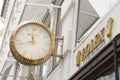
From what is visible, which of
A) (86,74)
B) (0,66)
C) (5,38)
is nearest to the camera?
(86,74)

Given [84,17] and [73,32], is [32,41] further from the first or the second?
[84,17]

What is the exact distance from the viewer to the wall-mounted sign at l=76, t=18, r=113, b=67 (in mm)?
5367

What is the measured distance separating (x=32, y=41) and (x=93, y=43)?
212 cm

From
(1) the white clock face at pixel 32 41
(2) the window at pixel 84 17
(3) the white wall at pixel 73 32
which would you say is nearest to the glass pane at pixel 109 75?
(3) the white wall at pixel 73 32

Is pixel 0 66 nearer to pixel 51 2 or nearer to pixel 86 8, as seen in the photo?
pixel 51 2

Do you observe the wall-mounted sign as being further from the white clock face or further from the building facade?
the white clock face

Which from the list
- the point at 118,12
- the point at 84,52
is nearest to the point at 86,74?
the point at 84,52

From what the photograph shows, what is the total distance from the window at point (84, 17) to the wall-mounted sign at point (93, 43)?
2.90 feet

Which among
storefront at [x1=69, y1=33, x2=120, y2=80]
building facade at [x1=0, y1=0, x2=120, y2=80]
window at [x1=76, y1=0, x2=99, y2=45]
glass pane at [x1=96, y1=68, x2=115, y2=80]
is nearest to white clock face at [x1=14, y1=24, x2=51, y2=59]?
building facade at [x1=0, y1=0, x2=120, y2=80]

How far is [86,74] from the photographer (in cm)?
585

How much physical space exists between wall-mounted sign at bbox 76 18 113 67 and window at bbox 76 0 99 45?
883 millimetres

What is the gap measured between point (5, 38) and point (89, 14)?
26.5 ft

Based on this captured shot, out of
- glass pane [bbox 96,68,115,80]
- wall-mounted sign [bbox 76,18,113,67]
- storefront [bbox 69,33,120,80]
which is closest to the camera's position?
storefront [bbox 69,33,120,80]

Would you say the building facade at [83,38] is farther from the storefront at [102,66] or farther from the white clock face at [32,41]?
the white clock face at [32,41]
